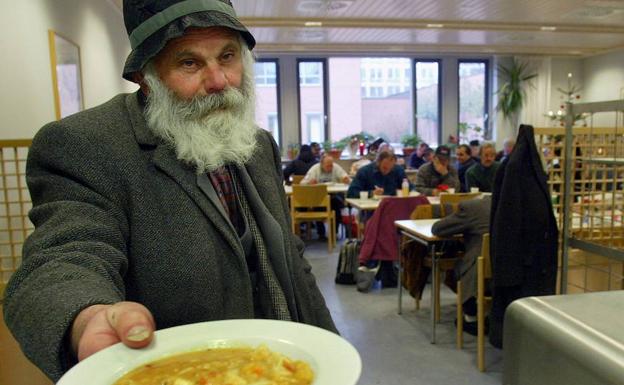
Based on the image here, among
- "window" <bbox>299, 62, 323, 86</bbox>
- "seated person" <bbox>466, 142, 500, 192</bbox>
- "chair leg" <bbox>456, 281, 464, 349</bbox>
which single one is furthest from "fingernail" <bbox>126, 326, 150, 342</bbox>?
"window" <bbox>299, 62, 323, 86</bbox>

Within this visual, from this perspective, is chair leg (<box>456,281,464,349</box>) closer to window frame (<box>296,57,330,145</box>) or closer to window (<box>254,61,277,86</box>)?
window frame (<box>296,57,330,145</box>)

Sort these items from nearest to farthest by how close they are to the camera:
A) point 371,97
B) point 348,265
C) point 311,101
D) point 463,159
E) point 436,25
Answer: point 348,265 < point 463,159 < point 436,25 < point 311,101 < point 371,97

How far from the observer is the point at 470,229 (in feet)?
10.6

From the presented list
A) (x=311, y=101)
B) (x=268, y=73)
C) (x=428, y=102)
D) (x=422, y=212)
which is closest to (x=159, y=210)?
(x=422, y=212)

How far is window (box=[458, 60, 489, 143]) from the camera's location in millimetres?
11109

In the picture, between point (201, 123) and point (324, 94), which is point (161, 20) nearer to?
point (201, 123)

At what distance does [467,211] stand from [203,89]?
251 cm

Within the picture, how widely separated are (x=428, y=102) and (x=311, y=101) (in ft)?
8.63

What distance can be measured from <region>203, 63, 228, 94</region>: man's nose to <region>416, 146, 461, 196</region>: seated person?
506 centimetres

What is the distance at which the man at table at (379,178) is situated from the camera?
5.78 m

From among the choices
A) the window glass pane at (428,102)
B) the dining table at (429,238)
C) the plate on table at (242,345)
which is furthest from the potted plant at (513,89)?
the plate on table at (242,345)

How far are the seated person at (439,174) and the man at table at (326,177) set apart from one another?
1.31m

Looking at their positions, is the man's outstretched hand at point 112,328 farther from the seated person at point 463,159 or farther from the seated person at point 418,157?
the seated person at point 418,157

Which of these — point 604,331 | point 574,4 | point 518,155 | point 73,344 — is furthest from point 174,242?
point 574,4
